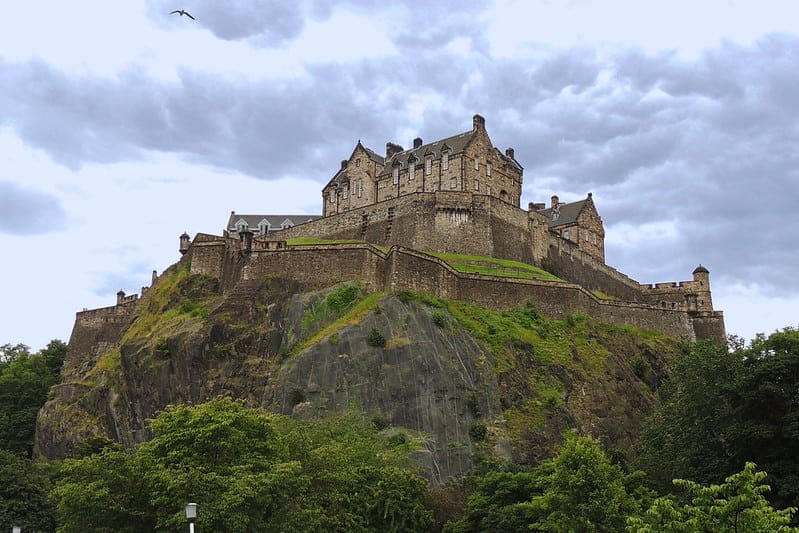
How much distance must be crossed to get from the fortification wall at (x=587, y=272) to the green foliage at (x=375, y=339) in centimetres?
3506

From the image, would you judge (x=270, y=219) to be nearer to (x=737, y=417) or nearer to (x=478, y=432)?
(x=478, y=432)

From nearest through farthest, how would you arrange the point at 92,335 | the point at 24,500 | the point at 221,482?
the point at 221,482
the point at 24,500
the point at 92,335

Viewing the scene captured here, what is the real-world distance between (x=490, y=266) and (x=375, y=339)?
21697 millimetres

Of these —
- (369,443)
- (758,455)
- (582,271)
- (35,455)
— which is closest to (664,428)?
(758,455)

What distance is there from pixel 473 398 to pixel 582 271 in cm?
4253

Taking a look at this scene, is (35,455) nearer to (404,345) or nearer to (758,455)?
(404,345)

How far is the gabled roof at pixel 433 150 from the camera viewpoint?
321 feet

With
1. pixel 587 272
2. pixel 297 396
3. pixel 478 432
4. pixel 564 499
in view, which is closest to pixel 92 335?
pixel 297 396

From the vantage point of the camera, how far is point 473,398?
210ft

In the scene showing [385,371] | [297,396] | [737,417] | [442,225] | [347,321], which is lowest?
[737,417]

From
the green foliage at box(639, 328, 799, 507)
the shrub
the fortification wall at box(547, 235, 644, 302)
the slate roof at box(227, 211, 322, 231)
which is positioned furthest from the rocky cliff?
the slate roof at box(227, 211, 322, 231)

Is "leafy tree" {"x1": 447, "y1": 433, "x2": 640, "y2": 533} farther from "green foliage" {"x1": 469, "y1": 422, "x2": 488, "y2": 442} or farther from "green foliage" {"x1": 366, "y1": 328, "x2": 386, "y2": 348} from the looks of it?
"green foliage" {"x1": 366, "y1": 328, "x2": 386, "y2": 348}

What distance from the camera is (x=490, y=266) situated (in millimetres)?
83562

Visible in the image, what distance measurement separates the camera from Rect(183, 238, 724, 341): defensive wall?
2876 inches
